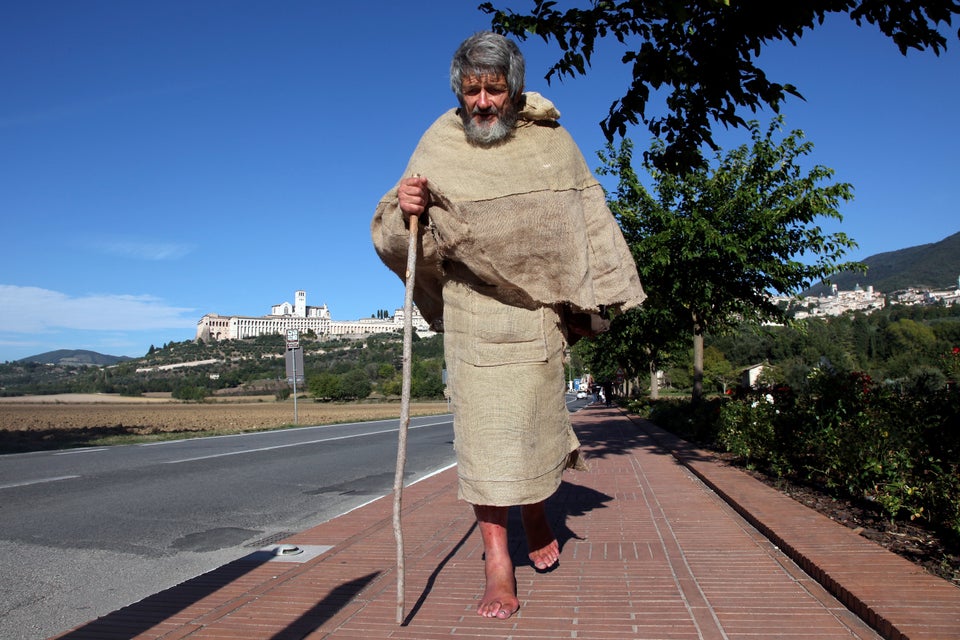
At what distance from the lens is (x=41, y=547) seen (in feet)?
17.7

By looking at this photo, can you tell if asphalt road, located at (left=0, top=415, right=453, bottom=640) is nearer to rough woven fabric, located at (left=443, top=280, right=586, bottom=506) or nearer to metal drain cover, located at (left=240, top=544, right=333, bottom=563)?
metal drain cover, located at (left=240, top=544, right=333, bottom=563)

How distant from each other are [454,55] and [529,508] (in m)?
2.15

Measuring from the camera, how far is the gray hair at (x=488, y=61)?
10.2 ft

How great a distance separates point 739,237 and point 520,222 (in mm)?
10216

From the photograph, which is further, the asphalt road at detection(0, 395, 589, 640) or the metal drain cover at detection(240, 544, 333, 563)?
the metal drain cover at detection(240, 544, 333, 563)

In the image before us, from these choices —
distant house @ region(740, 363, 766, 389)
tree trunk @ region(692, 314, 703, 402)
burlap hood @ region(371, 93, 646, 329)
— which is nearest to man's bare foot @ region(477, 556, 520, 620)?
burlap hood @ region(371, 93, 646, 329)

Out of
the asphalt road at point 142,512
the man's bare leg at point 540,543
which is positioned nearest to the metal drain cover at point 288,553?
the asphalt road at point 142,512

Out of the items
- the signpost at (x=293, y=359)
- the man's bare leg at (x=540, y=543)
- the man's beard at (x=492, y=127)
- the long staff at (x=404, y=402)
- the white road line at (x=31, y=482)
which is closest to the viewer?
the long staff at (x=404, y=402)

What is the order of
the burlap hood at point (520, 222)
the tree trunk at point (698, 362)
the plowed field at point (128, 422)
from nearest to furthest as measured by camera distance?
the burlap hood at point (520, 222)
the tree trunk at point (698, 362)
the plowed field at point (128, 422)

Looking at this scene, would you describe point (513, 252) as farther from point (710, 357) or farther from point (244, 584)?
point (710, 357)

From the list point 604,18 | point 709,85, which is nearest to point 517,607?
point 709,85

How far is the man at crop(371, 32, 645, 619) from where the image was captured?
10.1ft

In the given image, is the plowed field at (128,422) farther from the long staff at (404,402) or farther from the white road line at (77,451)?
the long staff at (404,402)

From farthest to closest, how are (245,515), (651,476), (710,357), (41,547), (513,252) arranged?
1. (710,357)
2. (651,476)
3. (245,515)
4. (41,547)
5. (513,252)
